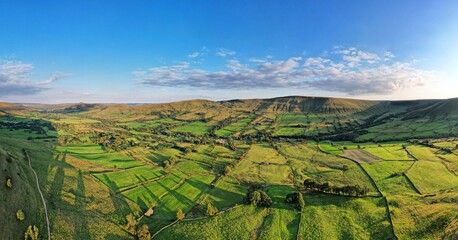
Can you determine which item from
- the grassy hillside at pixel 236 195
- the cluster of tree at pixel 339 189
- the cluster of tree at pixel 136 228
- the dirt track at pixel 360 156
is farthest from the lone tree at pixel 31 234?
the dirt track at pixel 360 156

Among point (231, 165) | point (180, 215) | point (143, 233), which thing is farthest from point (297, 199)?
point (231, 165)

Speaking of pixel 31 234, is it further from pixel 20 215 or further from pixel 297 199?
pixel 297 199

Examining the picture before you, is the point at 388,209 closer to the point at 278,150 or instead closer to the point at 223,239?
the point at 223,239

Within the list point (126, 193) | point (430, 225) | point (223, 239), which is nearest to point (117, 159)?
point (126, 193)

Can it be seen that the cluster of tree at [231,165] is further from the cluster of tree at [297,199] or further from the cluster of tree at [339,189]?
the cluster of tree at [339,189]

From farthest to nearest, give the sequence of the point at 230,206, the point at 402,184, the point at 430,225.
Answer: the point at 402,184 < the point at 230,206 < the point at 430,225

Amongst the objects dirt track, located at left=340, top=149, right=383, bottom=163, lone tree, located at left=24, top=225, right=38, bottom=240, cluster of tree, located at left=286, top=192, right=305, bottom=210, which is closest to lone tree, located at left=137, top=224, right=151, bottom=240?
lone tree, located at left=24, top=225, right=38, bottom=240

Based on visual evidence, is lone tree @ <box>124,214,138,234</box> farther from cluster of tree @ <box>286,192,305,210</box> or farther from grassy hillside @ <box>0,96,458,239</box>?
cluster of tree @ <box>286,192,305,210</box>
